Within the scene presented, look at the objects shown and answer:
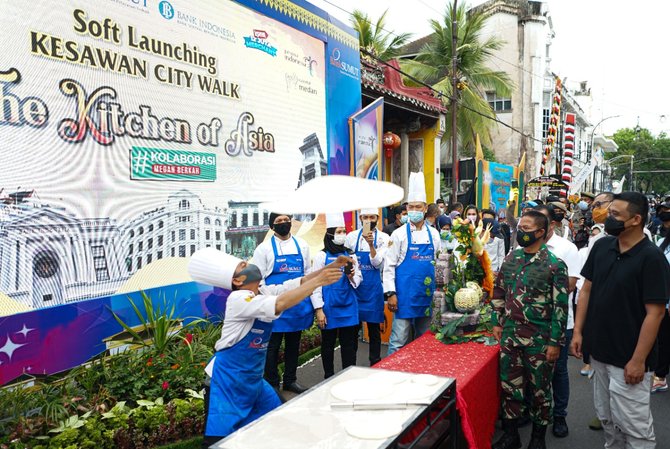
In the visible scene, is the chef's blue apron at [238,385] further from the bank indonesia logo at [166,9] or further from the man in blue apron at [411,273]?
the bank indonesia logo at [166,9]

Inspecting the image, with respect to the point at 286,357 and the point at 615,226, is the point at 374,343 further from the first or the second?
the point at 615,226

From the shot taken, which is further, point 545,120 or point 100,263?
point 545,120

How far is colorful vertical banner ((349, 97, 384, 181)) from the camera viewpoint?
30.1ft

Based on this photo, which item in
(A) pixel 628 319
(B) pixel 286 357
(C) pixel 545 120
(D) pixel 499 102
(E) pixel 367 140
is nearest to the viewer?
(A) pixel 628 319

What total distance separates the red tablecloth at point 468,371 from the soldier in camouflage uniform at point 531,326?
125mm

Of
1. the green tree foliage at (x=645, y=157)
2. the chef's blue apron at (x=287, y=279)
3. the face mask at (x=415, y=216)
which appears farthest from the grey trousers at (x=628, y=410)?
the green tree foliage at (x=645, y=157)

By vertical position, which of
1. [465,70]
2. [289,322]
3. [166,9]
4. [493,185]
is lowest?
[289,322]

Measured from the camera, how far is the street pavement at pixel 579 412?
152 inches

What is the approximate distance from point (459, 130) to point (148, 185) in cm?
1677

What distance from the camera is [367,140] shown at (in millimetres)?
9609

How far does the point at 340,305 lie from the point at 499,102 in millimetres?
26014

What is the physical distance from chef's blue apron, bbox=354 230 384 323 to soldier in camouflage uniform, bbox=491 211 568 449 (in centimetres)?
164

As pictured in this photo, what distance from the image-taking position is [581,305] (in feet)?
11.1

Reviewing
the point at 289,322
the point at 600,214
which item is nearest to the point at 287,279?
the point at 289,322
